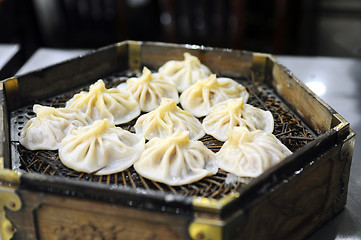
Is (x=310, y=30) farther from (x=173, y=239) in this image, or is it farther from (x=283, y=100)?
(x=173, y=239)

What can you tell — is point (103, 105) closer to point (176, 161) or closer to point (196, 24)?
point (176, 161)

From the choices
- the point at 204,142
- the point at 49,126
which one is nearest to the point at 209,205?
the point at 204,142

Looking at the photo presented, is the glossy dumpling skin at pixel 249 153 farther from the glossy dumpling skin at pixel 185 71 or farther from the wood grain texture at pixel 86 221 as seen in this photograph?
the glossy dumpling skin at pixel 185 71

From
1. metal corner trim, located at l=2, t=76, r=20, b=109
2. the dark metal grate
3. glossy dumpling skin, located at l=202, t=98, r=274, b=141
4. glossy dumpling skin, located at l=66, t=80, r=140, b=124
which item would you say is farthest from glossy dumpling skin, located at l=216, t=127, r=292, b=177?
metal corner trim, located at l=2, t=76, r=20, b=109

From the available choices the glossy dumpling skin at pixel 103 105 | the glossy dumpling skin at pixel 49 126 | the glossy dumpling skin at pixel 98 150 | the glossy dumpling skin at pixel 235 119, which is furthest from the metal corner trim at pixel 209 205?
the glossy dumpling skin at pixel 103 105

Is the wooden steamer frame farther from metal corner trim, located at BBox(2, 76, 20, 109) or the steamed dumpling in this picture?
the steamed dumpling

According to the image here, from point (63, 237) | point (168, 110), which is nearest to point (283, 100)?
point (168, 110)
